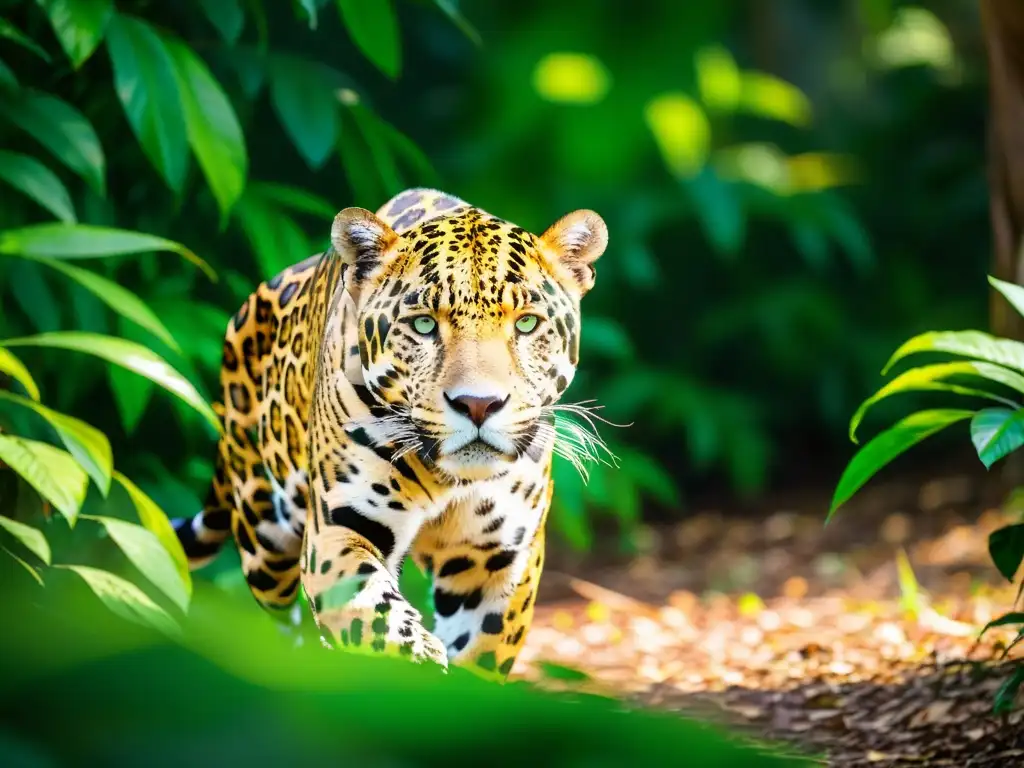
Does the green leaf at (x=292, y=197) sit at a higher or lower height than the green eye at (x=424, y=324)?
higher

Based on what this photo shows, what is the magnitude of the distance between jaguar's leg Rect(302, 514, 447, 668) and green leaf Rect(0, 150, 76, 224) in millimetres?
1185

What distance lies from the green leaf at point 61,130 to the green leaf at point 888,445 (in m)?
2.34

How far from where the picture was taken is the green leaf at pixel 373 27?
4414 mm

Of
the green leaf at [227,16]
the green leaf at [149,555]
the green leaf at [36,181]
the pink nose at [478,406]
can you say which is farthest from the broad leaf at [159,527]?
the green leaf at [227,16]

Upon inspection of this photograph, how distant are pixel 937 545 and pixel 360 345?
5.23 meters

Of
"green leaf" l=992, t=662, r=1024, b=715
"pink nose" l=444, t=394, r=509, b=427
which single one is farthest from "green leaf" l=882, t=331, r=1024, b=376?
"pink nose" l=444, t=394, r=509, b=427

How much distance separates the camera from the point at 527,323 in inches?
130

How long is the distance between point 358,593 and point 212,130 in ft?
5.86

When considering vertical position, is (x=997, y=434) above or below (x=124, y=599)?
above

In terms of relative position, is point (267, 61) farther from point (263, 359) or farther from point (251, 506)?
point (251, 506)

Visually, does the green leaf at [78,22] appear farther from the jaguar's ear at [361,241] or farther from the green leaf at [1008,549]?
the green leaf at [1008,549]

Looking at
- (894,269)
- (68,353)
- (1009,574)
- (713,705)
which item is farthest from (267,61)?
(894,269)

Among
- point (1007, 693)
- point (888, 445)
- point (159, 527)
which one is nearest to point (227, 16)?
point (159, 527)

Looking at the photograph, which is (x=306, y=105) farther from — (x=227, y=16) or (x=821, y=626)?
(x=821, y=626)
